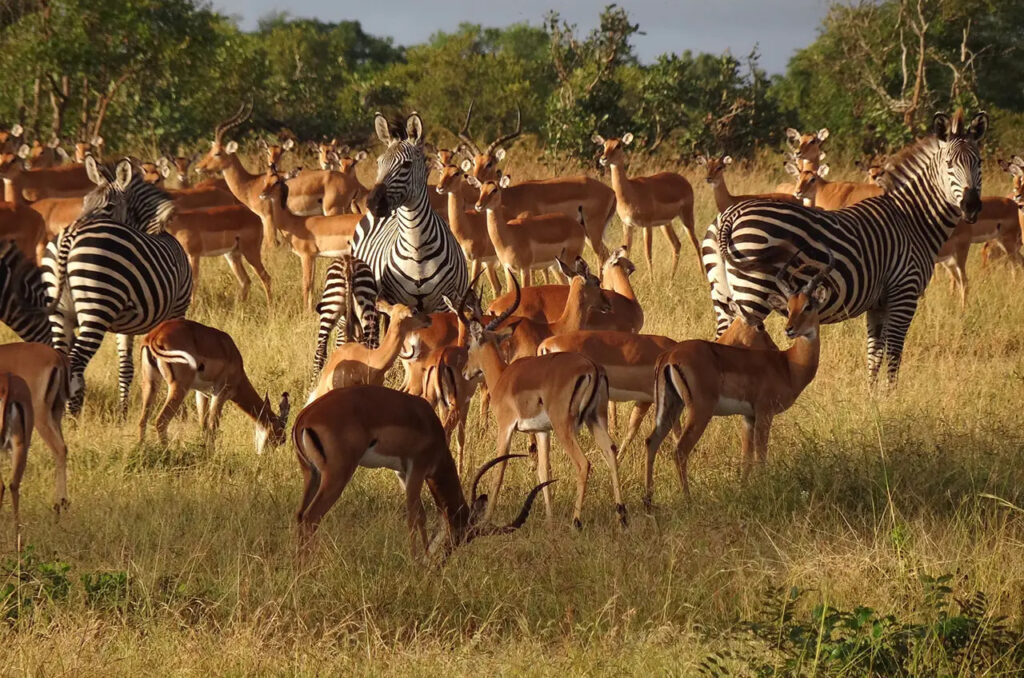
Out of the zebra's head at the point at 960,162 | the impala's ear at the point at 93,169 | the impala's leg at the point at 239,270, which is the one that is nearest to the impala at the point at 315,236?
the impala's leg at the point at 239,270

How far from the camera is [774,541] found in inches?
231

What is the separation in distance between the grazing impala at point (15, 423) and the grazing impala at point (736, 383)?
9.03 ft

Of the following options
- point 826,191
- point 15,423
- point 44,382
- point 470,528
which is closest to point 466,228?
point 826,191

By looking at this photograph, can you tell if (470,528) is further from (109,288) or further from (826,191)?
(826,191)

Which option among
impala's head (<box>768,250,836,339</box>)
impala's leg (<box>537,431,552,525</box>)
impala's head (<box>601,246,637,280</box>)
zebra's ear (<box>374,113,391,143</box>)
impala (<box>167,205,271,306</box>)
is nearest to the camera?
impala's leg (<box>537,431,552,525</box>)

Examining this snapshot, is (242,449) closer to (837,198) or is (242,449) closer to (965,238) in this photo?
(965,238)

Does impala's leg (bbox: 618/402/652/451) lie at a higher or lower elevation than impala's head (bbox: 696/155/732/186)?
lower

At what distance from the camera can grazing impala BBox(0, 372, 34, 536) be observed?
596 cm

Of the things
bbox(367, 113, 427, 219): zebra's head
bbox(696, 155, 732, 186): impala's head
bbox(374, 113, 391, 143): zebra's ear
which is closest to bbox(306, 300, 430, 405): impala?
bbox(367, 113, 427, 219): zebra's head

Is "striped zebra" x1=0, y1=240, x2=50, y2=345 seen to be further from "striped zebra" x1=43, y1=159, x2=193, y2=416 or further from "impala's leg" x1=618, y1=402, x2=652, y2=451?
"impala's leg" x1=618, y1=402, x2=652, y2=451

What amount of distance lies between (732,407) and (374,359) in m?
2.14

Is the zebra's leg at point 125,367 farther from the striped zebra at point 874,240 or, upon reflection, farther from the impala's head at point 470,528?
the impala's head at point 470,528

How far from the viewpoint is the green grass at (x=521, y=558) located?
182 inches

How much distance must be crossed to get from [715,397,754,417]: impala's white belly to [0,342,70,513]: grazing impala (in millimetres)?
3089
